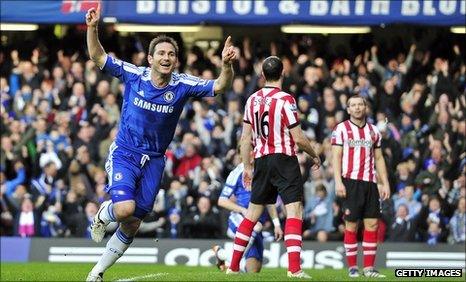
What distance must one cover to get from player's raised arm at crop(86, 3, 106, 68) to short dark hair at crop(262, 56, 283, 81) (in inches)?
81.1

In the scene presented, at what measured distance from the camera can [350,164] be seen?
677 inches

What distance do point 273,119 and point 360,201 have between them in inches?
101

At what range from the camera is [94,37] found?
13.2 metres

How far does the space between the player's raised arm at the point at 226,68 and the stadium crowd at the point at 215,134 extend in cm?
1026

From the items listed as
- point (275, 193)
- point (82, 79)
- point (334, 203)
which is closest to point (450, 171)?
point (334, 203)

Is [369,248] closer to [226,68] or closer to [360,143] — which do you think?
[360,143]

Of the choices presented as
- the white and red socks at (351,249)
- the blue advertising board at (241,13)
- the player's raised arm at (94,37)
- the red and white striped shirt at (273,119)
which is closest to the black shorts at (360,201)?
the white and red socks at (351,249)

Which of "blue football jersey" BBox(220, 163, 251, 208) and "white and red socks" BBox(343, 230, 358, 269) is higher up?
"blue football jersey" BBox(220, 163, 251, 208)

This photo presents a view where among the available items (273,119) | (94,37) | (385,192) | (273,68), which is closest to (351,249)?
(385,192)

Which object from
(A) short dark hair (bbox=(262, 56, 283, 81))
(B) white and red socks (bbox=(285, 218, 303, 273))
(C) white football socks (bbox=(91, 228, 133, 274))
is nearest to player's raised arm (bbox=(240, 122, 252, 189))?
(A) short dark hair (bbox=(262, 56, 283, 81))

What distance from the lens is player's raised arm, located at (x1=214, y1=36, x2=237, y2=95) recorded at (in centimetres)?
1284

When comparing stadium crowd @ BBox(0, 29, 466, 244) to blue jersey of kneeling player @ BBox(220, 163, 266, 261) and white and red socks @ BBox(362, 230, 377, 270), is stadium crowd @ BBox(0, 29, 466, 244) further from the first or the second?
white and red socks @ BBox(362, 230, 377, 270)

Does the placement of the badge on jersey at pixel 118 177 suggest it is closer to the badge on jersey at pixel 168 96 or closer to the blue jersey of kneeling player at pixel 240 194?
the badge on jersey at pixel 168 96

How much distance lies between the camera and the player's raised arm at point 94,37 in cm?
1296
